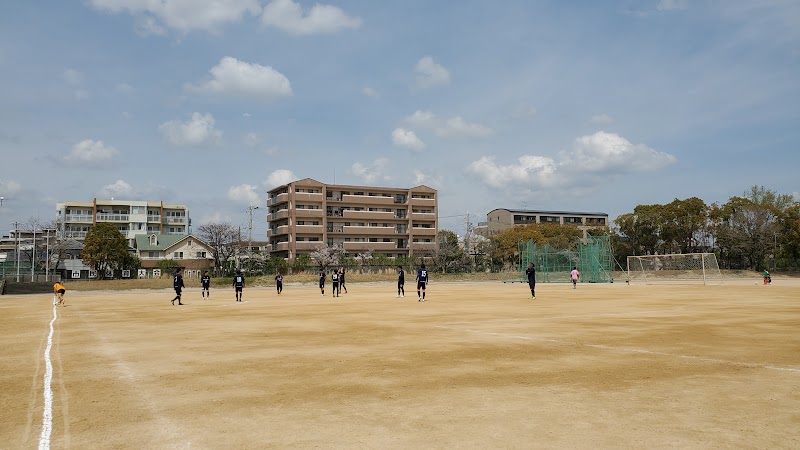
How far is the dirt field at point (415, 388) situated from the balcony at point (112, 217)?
313 feet

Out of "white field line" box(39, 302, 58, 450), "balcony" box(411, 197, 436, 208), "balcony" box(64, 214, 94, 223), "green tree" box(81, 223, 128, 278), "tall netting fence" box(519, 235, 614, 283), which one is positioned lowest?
"white field line" box(39, 302, 58, 450)

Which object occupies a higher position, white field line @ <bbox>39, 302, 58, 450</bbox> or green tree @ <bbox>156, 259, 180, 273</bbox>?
green tree @ <bbox>156, 259, 180, 273</bbox>

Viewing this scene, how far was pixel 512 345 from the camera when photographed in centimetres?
1279

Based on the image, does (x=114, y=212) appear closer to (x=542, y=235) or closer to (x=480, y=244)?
(x=480, y=244)

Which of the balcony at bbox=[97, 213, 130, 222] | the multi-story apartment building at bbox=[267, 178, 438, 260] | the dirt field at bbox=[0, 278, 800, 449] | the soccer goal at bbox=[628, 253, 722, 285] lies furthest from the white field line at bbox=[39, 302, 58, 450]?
the balcony at bbox=[97, 213, 130, 222]

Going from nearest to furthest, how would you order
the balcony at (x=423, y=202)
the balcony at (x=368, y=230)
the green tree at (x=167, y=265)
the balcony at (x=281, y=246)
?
1. the green tree at (x=167, y=265)
2. the balcony at (x=281, y=246)
3. the balcony at (x=368, y=230)
4. the balcony at (x=423, y=202)

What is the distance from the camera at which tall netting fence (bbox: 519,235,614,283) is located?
58719 mm

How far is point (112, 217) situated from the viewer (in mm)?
102438

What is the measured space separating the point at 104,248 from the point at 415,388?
242 ft

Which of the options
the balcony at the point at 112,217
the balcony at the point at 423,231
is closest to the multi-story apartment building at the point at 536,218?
the balcony at the point at 423,231

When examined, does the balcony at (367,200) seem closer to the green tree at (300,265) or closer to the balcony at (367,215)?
the balcony at (367,215)

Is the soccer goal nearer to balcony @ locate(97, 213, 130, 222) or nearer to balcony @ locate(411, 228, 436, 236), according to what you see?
balcony @ locate(411, 228, 436, 236)

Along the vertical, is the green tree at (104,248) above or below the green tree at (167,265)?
above

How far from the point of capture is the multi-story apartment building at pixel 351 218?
9606 cm
